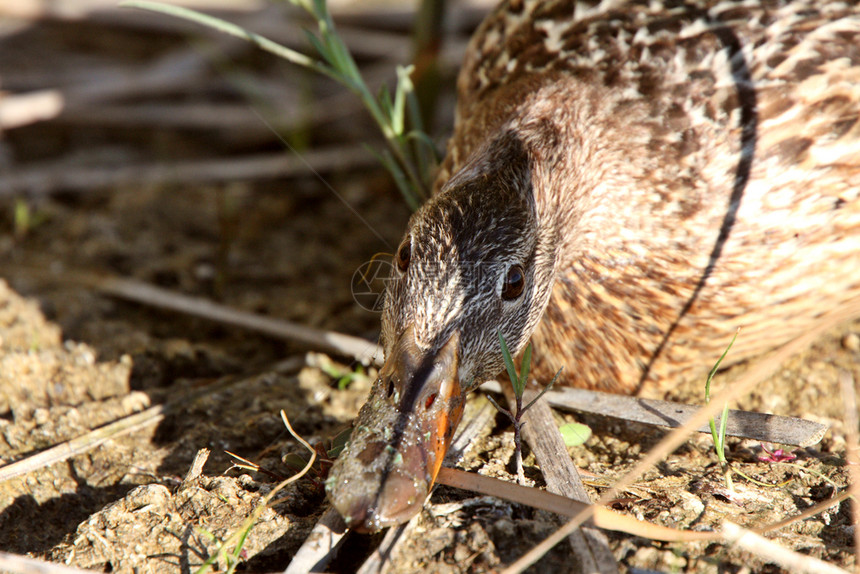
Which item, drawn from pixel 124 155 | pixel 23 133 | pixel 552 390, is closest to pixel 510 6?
pixel 552 390

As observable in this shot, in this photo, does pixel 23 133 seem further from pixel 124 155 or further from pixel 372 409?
pixel 372 409

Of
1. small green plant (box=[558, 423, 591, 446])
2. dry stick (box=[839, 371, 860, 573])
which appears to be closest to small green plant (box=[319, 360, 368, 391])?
small green plant (box=[558, 423, 591, 446])

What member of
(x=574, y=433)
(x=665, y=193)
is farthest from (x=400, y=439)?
(x=665, y=193)

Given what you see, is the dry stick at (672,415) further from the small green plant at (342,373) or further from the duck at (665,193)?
the small green plant at (342,373)

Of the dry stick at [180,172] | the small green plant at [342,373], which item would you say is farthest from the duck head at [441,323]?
the dry stick at [180,172]

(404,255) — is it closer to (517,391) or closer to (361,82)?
(517,391)

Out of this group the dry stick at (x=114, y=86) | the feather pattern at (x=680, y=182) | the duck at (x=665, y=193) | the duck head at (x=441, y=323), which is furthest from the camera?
the dry stick at (x=114, y=86)

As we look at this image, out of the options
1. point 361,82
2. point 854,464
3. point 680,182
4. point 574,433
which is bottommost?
point 854,464
